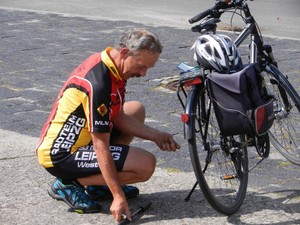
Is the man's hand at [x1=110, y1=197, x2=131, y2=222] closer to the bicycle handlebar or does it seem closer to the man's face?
the man's face

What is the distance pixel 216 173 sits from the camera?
511 cm

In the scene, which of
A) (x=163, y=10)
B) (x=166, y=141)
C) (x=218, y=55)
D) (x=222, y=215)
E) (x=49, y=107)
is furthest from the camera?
(x=163, y=10)

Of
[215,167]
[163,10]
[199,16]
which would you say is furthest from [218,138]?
[163,10]

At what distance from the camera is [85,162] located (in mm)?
4719

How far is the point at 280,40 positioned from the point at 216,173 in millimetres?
5498

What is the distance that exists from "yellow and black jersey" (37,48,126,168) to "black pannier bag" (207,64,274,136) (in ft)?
1.85

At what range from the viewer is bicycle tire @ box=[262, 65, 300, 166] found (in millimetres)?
5664

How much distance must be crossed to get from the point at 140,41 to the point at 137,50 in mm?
52

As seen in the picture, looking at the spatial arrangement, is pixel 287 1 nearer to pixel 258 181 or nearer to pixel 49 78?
pixel 49 78

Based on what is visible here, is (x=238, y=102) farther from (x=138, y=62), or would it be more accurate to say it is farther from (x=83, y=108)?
(x=83, y=108)

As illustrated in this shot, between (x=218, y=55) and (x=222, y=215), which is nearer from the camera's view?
(x=218, y=55)

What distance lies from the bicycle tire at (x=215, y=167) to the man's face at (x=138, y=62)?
31 cm

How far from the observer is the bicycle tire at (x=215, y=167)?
4.58m

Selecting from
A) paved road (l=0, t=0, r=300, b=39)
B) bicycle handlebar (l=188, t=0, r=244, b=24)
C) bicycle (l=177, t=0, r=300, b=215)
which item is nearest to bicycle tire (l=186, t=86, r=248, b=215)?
bicycle (l=177, t=0, r=300, b=215)
